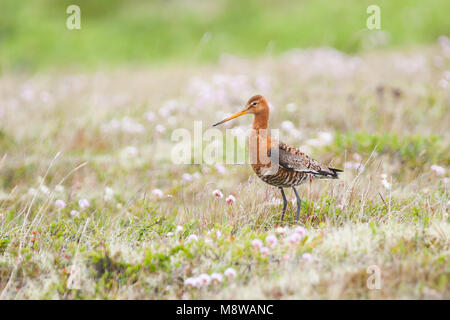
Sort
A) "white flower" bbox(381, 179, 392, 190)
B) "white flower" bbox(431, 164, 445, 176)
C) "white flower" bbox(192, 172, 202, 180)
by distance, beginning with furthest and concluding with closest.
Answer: "white flower" bbox(192, 172, 202, 180), "white flower" bbox(431, 164, 445, 176), "white flower" bbox(381, 179, 392, 190)

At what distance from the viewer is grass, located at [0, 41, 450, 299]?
13.1ft

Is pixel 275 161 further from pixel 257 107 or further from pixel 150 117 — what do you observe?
pixel 150 117

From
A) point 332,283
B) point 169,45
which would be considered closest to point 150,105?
point 332,283

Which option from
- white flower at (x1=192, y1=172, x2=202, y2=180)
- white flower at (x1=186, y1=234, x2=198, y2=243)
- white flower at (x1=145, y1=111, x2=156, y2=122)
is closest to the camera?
white flower at (x1=186, y1=234, x2=198, y2=243)

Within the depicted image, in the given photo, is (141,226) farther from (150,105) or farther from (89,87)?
(89,87)

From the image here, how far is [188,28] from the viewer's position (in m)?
21.4

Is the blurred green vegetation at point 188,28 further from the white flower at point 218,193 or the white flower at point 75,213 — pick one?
the white flower at point 218,193

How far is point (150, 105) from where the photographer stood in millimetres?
10727

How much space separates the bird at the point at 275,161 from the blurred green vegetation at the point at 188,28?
12460 mm

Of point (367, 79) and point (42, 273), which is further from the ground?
point (367, 79)

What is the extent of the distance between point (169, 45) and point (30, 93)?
10255 millimetres

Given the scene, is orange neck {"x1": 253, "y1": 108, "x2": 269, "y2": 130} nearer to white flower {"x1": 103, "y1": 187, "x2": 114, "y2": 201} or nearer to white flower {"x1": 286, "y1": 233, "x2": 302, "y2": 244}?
white flower {"x1": 286, "y1": 233, "x2": 302, "y2": 244}

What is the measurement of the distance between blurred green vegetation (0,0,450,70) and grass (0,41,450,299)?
4.91 metres

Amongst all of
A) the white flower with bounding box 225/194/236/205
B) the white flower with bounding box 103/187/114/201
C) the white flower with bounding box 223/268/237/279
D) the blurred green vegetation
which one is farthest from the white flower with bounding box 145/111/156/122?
the blurred green vegetation
